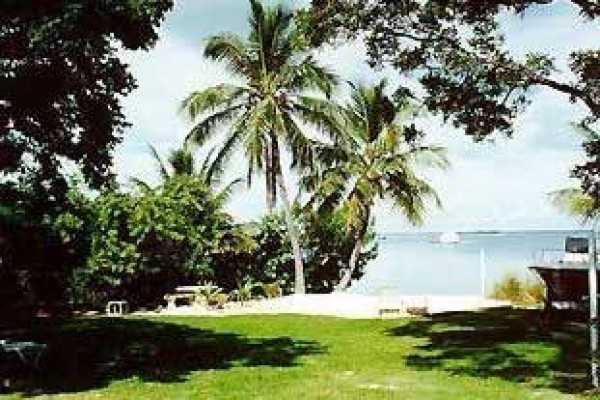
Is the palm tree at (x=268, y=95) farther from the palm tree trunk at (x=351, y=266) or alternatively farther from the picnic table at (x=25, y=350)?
the picnic table at (x=25, y=350)

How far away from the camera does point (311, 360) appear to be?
50.1ft

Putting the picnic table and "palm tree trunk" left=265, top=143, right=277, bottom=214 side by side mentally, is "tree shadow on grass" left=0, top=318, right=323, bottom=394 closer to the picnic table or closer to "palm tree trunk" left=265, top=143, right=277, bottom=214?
the picnic table

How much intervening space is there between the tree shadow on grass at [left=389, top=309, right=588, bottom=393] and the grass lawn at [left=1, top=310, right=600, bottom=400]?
21mm

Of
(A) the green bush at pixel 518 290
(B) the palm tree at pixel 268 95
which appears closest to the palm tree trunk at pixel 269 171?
(B) the palm tree at pixel 268 95

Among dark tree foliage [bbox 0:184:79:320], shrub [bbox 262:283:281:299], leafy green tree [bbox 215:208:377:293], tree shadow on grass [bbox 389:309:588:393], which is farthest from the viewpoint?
leafy green tree [bbox 215:208:377:293]

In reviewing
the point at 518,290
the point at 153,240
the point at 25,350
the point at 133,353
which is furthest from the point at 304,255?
the point at 25,350

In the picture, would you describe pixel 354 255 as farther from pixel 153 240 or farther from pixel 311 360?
pixel 311 360

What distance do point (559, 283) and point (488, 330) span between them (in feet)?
6.03

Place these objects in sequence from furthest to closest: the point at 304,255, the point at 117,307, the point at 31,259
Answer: the point at 304,255 < the point at 117,307 < the point at 31,259

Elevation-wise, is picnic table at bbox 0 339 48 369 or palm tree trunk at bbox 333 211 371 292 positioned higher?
palm tree trunk at bbox 333 211 371 292

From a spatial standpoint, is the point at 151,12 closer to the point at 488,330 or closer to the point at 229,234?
the point at 488,330

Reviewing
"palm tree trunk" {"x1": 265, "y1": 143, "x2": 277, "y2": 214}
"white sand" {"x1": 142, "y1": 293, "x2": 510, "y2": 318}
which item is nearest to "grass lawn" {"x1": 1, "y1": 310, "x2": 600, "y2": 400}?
"white sand" {"x1": 142, "y1": 293, "x2": 510, "y2": 318}

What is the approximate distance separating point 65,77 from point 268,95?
17.4 metres

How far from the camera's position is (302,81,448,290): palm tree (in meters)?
32.4
